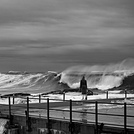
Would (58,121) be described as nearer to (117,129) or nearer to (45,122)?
(45,122)

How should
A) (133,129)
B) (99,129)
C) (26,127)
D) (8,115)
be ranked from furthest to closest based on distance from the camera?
1. (8,115)
2. (26,127)
3. (99,129)
4. (133,129)

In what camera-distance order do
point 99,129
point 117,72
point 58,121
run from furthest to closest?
point 117,72, point 58,121, point 99,129

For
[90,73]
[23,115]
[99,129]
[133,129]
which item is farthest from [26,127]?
[90,73]

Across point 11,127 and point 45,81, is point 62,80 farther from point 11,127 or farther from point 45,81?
point 11,127

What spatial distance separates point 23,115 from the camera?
1437cm

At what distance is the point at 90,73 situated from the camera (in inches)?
3201

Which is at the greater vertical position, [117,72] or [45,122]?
[117,72]

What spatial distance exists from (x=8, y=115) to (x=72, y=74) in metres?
63.1

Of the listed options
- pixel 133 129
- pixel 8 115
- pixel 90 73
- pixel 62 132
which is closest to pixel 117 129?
pixel 133 129

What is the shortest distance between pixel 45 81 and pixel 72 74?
1055 cm

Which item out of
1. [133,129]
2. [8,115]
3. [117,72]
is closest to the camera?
[133,129]

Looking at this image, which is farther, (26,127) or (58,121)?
(26,127)

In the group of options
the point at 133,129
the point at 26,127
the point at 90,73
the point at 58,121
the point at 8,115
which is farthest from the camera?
the point at 90,73

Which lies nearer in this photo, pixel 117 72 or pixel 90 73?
pixel 117 72
